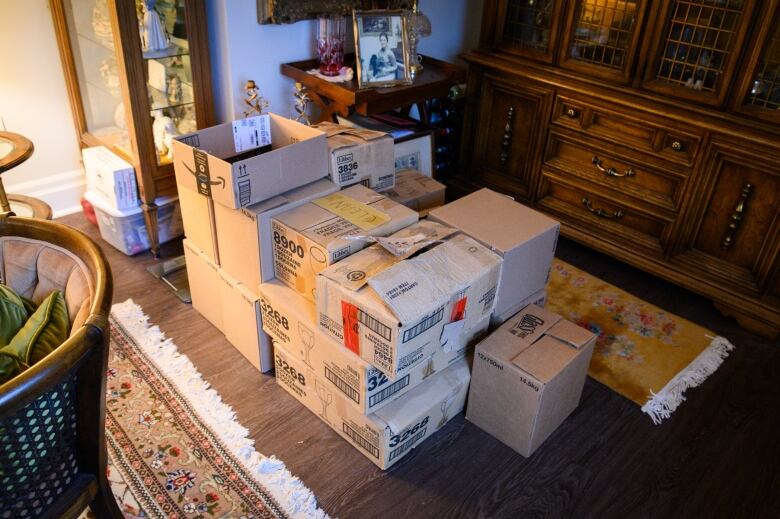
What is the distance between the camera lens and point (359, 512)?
1.79 meters

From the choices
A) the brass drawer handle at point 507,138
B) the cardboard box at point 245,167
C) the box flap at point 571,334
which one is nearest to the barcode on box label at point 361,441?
the box flap at point 571,334

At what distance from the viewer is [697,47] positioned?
8.07 ft

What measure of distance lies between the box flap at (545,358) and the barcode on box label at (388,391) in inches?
12.9

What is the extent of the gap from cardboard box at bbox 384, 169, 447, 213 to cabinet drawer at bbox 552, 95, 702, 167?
0.74 m

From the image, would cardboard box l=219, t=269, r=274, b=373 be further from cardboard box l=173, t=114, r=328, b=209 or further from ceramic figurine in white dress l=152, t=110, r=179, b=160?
ceramic figurine in white dress l=152, t=110, r=179, b=160

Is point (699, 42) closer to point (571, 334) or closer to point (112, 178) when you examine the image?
point (571, 334)

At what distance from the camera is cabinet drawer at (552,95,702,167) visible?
2561 millimetres

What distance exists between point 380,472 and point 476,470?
0.95 ft

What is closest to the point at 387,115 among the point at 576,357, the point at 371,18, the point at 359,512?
the point at 371,18

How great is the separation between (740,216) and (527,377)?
4.16 ft

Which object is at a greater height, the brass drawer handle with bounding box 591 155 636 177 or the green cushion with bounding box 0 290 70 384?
the green cushion with bounding box 0 290 70 384

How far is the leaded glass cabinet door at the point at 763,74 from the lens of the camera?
2.25 meters

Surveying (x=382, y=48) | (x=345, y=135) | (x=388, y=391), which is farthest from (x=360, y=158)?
(x=388, y=391)

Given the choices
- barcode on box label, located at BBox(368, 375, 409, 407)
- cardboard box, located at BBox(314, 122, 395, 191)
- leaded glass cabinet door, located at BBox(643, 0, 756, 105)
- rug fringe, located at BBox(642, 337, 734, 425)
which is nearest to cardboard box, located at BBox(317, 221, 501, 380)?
barcode on box label, located at BBox(368, 375, 409, 407)
